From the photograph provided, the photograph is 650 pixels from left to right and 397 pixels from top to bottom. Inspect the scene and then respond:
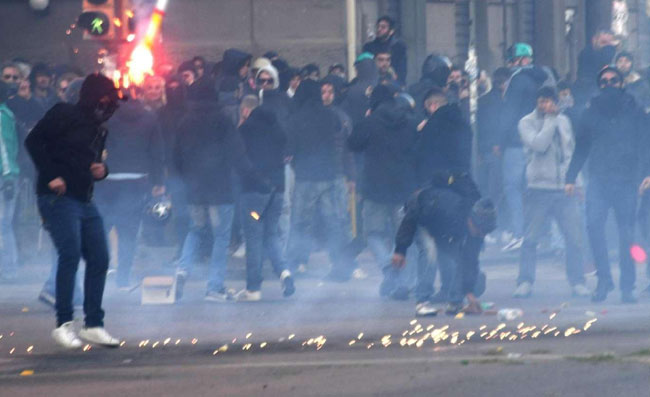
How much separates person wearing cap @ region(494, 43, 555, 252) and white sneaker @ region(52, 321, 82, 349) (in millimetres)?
7754

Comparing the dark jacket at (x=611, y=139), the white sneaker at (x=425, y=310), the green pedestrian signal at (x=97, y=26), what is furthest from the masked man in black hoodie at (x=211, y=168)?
the dark jacket at (x=611, y=139)

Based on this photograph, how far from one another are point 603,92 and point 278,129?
2.88 meters

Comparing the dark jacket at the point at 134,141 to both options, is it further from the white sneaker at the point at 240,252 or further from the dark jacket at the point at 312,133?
the white sneaker at the point at 240,252

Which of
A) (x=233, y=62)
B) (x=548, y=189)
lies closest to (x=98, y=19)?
(x=233, y=62)

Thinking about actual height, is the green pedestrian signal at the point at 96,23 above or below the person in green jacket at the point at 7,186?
above

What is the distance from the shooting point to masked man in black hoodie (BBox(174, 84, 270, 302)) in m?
13.2

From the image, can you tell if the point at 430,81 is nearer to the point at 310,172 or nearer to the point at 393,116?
the point at 310,172

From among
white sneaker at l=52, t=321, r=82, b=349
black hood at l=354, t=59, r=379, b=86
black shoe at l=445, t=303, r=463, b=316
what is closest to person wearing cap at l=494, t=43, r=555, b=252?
black hood at l=354, t=59, r=379, b=86

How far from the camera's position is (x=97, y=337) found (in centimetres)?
1004

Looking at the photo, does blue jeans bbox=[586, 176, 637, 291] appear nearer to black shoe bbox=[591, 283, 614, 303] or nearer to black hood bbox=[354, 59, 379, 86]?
black shoe bbox=[591, 283, 614, 303]

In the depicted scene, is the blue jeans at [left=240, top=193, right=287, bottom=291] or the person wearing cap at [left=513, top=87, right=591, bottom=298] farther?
the person wearing cap at [left=513, top=87, right=591, bottom=298]

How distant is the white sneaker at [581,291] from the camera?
1338 centimetres

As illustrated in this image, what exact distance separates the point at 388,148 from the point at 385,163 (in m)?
0.14

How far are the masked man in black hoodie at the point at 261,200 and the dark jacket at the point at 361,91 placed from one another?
242 cm
